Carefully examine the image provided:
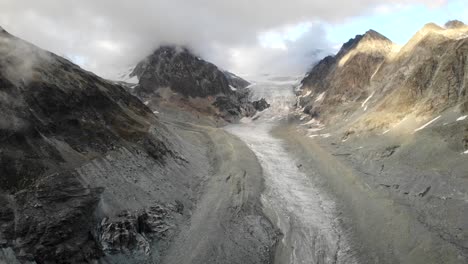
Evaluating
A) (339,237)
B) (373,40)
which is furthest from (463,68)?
(373,40)

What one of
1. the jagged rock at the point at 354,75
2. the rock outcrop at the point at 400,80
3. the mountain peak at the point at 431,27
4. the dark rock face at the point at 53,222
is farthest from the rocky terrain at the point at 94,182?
the mountain peak at the point at 431,27

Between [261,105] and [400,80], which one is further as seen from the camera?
[261,105]

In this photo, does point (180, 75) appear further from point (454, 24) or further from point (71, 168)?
point (71, 168)

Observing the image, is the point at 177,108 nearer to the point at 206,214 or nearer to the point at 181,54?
the point at 181,54

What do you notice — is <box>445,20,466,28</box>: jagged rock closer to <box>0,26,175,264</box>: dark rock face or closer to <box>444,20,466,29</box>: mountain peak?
<box>444,20,466,29</box>: mountain peak

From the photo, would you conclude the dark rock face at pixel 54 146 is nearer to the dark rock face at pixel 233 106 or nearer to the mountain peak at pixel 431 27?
the mountain peak at pixel 431 27

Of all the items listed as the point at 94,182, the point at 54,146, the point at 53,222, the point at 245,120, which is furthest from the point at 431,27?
the point at 53,222

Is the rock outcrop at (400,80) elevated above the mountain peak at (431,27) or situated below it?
below

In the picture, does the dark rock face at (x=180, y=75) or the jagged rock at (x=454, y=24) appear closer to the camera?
the jagged rock at (x=454, y=24)
